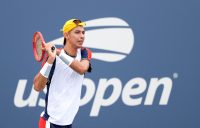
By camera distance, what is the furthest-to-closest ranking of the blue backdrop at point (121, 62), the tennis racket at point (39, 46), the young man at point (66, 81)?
the blue backdrop at point (121, 62)
the young man at point (66, 81)
the tennis racket at point (39, 46)

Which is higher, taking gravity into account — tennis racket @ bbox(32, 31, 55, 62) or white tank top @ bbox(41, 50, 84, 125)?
tennis racket @ bbox(32, 31, 55, 62)

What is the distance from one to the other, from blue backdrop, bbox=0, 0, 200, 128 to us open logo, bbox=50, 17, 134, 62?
12 mm

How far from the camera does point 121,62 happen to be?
737cm

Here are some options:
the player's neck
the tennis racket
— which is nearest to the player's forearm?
the tennis racket

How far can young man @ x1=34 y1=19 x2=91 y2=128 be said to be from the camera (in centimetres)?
522

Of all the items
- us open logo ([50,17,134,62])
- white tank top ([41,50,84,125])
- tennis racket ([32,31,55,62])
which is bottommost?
white tank top ([41,50,84,125])

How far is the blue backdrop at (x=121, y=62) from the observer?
23.2 feet

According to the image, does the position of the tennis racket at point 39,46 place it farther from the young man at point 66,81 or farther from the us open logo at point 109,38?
the us open logo at point 109,38

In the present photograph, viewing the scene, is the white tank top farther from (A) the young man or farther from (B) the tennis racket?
(B) the tennis racket

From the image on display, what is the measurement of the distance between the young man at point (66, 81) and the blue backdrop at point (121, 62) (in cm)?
179

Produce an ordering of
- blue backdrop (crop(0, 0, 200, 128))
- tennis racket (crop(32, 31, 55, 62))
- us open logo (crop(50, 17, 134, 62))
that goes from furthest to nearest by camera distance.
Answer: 1. us open logo (crop(50, 17, 134, 62))
2. blue backdrop (crop(0, 0, 200, 128))
3. tennis racket (crop(32, 31, 55, 62))

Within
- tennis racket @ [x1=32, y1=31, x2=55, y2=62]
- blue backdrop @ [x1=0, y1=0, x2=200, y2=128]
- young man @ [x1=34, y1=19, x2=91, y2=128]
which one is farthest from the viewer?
blue backdrop @ [x1=0, y1=0, x2=200, y2=128]

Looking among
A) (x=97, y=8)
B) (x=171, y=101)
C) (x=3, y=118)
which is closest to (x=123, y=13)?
(x=97, y=8)

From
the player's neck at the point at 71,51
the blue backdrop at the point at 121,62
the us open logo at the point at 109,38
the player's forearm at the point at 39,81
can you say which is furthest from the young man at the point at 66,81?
the us open logo at the point at 109,38
